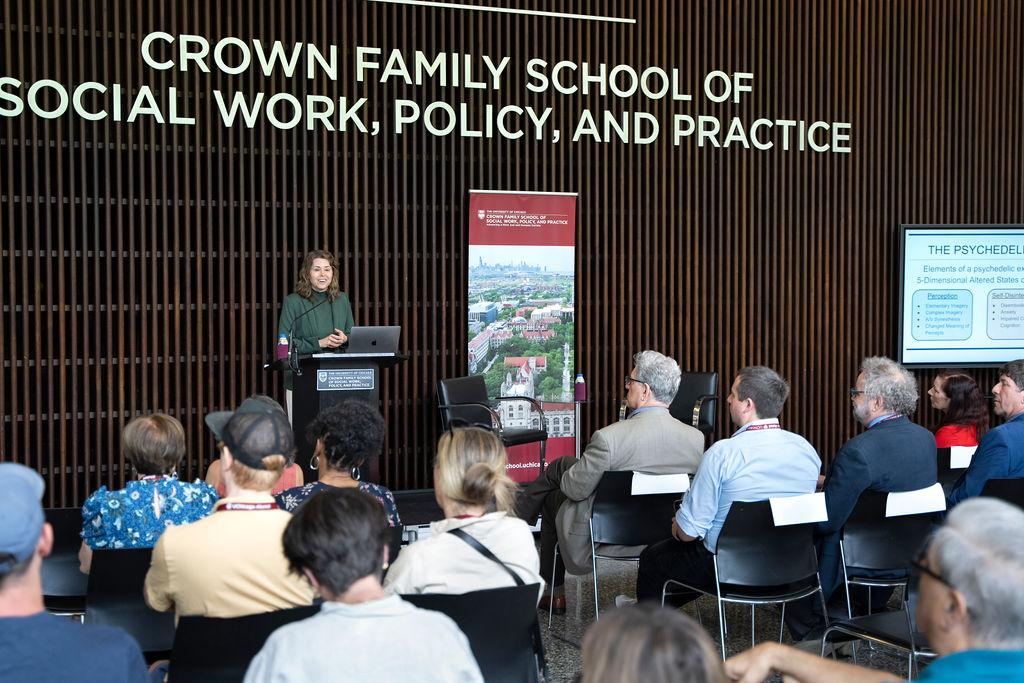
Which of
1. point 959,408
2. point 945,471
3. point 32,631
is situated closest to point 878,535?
point 945,471

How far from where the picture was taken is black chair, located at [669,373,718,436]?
812 cm

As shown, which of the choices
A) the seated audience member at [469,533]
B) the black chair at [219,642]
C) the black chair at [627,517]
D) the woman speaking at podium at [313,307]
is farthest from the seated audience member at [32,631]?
the woman speaking at podium at [313,307]

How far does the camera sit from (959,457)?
5.42 m

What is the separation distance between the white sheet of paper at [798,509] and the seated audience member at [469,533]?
1.27 meters

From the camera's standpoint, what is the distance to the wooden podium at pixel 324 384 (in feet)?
23.0

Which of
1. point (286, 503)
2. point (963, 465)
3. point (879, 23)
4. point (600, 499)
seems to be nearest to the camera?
point (286, 503)

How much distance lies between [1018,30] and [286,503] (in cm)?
883

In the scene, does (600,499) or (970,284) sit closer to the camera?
(600,499)

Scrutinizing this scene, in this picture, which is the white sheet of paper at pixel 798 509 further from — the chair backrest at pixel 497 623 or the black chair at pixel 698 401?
the black chair at pixel 698 401

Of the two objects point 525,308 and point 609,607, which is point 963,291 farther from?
point 609,607

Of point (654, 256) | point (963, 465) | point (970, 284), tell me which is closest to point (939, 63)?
point (970, 284)

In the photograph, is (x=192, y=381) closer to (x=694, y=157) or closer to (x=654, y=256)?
(x=654, y=256)

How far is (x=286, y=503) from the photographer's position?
3.62 meters

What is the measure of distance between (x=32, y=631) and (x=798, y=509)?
3.07 metres
